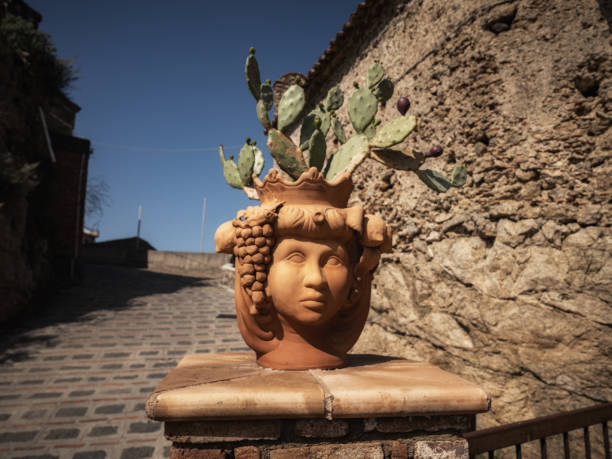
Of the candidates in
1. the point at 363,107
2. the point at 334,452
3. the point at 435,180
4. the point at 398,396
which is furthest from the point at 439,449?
the point at 363,107

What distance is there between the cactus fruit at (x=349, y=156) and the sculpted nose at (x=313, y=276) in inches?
22.0

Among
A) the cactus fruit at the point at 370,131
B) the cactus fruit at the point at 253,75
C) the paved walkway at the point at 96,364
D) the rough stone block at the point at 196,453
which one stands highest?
Answer: the cactus fruit at the point at 253,75

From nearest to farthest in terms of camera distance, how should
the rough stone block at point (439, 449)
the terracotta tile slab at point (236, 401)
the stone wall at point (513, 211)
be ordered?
1. the terracotta tile slab at point (236, 401)
2. the rough stone block at point (439, 449)
3. the stone wall at point (513, 211)

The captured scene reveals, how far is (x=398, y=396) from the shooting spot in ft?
4.58

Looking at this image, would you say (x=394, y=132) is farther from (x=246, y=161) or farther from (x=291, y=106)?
(x=246, y=161)

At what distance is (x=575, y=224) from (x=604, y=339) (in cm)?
102

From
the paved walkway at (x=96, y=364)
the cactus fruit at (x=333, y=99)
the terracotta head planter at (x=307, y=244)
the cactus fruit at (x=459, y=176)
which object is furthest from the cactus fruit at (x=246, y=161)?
the paved walkway at (x=96, y=364)

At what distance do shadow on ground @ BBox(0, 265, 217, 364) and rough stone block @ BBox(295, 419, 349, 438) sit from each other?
15.6 ft

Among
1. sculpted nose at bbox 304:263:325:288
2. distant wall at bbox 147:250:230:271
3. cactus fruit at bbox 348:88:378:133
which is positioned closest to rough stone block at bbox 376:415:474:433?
sculpted nose at bbox 304:263:325:288

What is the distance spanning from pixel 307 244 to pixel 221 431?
33.8 inches

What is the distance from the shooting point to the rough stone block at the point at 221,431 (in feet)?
4.31

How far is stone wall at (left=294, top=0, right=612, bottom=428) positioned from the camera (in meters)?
3.17

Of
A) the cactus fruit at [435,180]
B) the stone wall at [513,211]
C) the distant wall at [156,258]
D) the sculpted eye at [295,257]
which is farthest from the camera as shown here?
the distant wall at [156,258]

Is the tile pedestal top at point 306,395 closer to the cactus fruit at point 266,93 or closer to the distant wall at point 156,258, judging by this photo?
the cactus fruit at point 266,93
